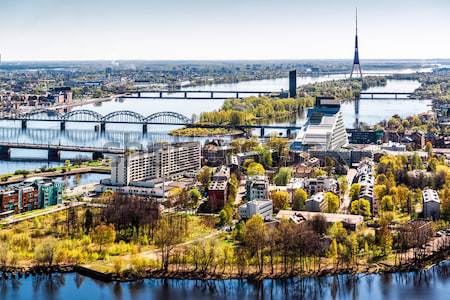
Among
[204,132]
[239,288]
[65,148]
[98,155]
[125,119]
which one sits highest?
[125,119]

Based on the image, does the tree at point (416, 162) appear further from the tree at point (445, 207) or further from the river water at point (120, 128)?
the river water at point (120, 128)

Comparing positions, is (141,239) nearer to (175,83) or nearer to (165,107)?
(165,107)

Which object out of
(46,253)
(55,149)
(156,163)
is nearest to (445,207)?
(156,163)

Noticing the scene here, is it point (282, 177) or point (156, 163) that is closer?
point (282, 177)

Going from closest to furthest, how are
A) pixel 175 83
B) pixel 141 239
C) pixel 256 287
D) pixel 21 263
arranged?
pixel 256 287 < pixel 21 263 < pixel 141 239 < pixel 175 83

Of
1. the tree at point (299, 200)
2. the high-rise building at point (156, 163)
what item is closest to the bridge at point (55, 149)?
the high-rise building at point (156, 163)

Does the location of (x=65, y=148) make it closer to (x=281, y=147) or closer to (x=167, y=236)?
(x=281, y=147)

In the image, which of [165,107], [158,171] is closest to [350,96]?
[165,107]
